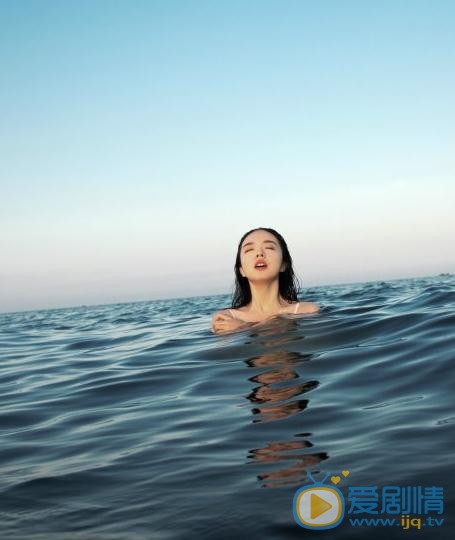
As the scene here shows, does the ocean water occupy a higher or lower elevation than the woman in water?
lower

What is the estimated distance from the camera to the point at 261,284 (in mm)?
8508

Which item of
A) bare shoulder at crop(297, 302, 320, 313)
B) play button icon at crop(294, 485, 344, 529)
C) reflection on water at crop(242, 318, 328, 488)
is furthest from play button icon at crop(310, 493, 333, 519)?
bare shoulder at crop(297, 302, 320, 313)

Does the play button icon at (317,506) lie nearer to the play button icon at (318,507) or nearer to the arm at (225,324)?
the play button icon at (318,507)

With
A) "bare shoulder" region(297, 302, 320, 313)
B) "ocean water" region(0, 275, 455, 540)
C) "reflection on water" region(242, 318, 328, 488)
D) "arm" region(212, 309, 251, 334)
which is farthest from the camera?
"bare shoulder" region(297, 302, 320, 313)

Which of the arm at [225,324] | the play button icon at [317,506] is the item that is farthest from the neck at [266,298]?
the play button icon at [317,506]

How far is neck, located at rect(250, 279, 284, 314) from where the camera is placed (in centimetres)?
863

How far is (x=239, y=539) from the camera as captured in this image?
2064 mm

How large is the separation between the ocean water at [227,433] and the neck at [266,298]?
174cm

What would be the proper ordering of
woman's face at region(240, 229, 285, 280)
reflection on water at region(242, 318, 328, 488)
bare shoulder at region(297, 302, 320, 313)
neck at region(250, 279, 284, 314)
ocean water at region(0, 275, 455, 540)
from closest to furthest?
1. ocean water at region(0, 275, 455, 540)
2. reflection on water at region(242, 318, 328, 488)
3. woman's face at region(240, 229, 285, 280)
4. bare shoulder at region(297, 302, 320, 313)
5. neck at region(250, 279, 284, 314)
